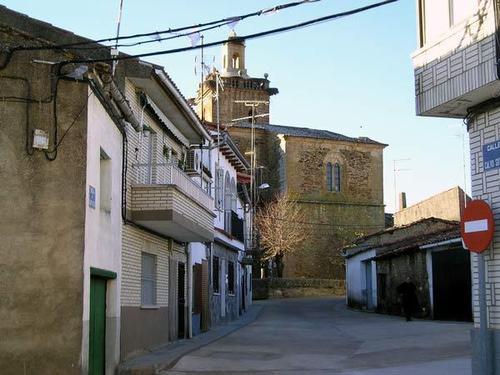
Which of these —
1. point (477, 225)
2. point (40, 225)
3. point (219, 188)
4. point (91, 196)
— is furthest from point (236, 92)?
point (477, 225)

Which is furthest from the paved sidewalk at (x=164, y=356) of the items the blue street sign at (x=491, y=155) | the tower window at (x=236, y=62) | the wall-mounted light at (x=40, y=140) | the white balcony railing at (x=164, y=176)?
the tower window at (x=236, y=62)

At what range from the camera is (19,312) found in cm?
1067

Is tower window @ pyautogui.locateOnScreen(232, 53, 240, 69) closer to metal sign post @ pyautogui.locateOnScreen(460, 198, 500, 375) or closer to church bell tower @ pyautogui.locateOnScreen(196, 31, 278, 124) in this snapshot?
church bell tower @ pyautogui.locateOnScreen(196, 31, 278, 124)

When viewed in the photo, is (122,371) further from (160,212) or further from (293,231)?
(293,231)

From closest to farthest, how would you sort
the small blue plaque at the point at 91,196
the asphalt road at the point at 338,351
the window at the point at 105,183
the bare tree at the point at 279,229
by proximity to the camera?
the small blue plaque at the point at 91,196 → the window at the point at 105,183 → the asphalt road at the point at 338,351 → the bare tree at the point at 279,229

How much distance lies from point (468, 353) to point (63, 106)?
8.71m

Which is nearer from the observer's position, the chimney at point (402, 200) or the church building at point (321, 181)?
the church building at point (321, 181)

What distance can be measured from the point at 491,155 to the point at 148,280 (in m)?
9.44

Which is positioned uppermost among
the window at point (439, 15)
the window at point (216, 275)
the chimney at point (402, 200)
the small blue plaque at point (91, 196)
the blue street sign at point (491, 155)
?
the chimney at point (402, 200)

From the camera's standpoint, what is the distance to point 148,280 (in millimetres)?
16547

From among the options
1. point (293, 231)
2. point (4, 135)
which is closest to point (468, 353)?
point (4, 135)

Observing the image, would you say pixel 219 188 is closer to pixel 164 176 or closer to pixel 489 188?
pixel 164 176

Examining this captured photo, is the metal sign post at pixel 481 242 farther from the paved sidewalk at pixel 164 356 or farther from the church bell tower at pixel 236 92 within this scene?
the church bell tower at pixel 236 92

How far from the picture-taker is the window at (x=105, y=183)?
501 inches
